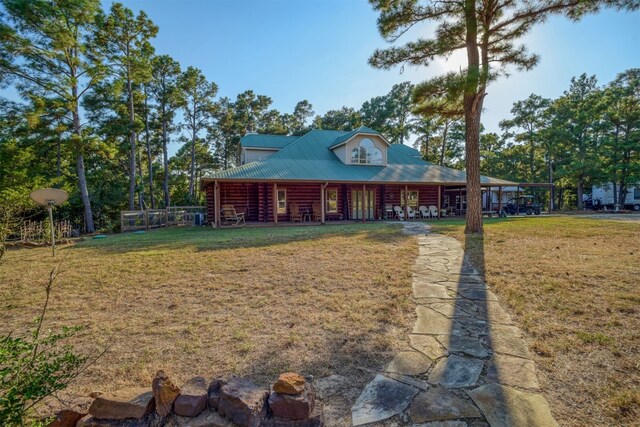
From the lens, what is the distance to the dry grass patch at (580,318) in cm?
216

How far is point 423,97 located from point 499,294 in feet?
25.3

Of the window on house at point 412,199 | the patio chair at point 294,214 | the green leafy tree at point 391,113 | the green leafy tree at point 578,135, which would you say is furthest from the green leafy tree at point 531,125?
the patio chair at point 294,214

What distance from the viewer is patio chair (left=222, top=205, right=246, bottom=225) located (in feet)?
51.5

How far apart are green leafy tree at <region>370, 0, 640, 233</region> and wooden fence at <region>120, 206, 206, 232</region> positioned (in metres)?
13.7

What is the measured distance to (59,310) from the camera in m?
4.02

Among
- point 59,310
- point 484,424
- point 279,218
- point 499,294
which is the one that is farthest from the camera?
point 279,218

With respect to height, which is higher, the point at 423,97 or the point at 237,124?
the point at 237,124

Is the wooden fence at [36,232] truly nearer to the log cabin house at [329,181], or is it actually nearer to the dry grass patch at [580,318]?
the log cabin house at [329,181]

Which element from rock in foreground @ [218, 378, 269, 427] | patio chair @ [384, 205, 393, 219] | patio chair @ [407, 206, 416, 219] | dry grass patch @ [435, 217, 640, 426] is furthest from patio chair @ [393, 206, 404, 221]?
rock in foreground @ [218, 378, 269, 427]

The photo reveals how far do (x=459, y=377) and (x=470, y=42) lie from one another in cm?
1104

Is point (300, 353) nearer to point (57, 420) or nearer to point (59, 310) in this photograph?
point (57, 420)

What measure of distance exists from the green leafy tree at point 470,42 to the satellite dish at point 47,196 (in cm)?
1065

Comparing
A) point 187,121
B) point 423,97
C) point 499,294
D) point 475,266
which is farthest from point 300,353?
point 187,121

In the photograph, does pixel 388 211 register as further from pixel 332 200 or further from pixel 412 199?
pixel 332 200
